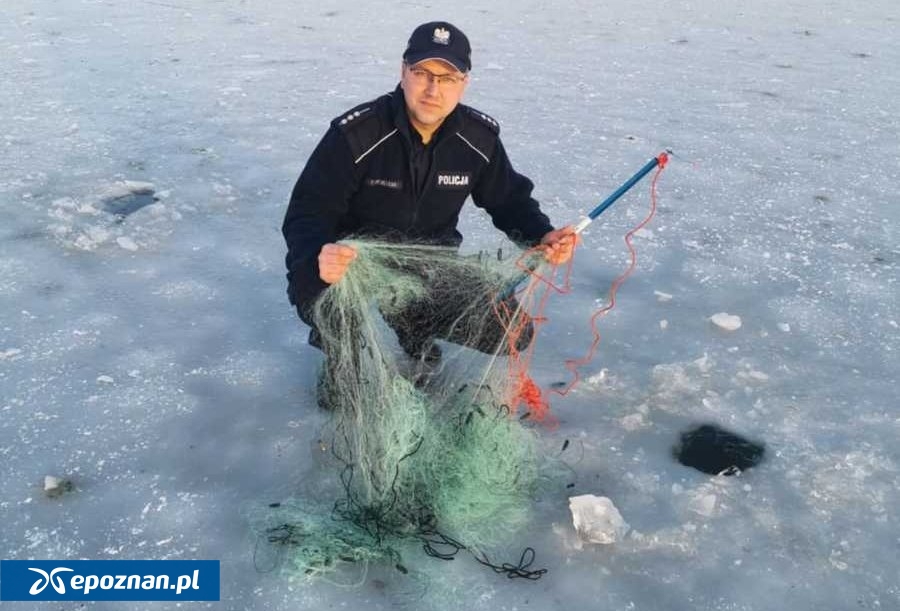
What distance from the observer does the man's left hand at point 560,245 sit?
283 centimetres

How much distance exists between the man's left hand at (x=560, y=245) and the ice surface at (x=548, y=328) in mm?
659

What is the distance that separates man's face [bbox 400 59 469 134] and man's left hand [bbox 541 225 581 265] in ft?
2.17

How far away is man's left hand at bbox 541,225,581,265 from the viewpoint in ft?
9.29

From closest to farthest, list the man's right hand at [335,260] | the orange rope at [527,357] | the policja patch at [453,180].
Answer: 1. the man's right hand at [335,260]
2. the orange rope at [527,357]
3. the policja patch at [453,180]

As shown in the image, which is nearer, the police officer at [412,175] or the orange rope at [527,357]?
the police officer at [412,175]

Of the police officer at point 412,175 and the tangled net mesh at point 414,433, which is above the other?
the police officer at point 412,175

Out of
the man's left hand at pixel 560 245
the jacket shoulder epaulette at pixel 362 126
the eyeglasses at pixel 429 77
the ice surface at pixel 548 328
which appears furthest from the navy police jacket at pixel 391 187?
the ice surface at pixel 548 328

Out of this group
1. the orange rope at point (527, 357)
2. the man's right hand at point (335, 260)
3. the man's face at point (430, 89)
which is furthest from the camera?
the orange rope at point (527, 357)

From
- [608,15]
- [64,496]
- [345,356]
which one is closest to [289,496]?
[345,356]

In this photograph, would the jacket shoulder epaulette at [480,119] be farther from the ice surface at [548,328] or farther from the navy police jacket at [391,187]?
Result: the ice surface at [548,328]

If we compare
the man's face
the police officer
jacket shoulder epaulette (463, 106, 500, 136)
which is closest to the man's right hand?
the police officer

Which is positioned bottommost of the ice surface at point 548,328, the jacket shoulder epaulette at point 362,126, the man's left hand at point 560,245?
the ice surface at point 548,328

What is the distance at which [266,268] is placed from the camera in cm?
407

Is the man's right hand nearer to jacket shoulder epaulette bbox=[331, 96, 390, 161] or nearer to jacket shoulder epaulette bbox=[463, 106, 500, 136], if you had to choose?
jacket shoulder epaulette bbox=[331, 96, 390, 161]
